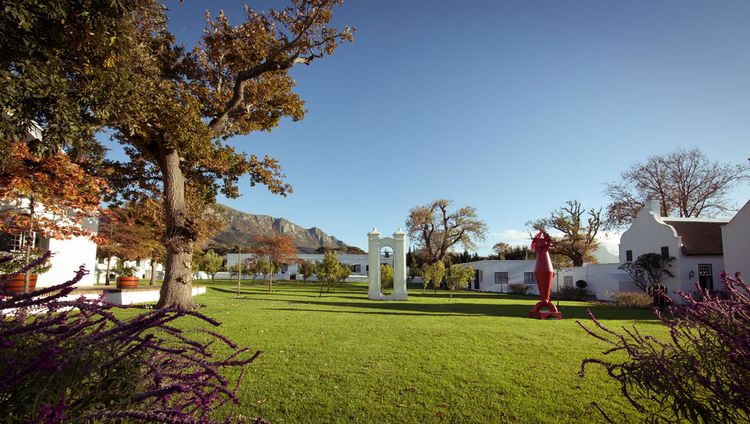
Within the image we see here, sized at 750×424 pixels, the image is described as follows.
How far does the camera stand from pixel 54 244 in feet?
57.7

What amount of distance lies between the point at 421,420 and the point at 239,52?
13128mm

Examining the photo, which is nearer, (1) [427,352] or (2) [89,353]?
(2) [89,353]

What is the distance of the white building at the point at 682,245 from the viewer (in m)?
23.0

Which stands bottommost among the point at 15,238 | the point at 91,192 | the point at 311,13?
the point at 15,238

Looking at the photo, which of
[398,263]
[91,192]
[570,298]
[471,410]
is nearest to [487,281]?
[570,298]

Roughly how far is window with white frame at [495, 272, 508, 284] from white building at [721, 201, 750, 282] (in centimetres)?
1862

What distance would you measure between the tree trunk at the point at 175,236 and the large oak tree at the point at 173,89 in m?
0.03

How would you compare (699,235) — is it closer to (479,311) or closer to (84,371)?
(479,311)

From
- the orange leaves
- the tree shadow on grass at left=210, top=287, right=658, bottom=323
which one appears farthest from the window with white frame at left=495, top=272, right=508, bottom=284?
the orange leaves

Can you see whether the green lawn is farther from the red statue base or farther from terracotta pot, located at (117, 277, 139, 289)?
terracotta pot, located at (117, 277, 139, 289)

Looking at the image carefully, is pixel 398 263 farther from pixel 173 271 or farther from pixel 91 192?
pixel 91 192

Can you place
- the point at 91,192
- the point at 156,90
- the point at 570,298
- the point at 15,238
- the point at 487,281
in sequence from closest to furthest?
the point at 156,90, the point at 91,192, the point at 15,238, the point at 570,298, the point at 487,281

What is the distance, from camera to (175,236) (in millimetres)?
13414

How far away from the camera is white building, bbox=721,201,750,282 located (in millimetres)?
19141
